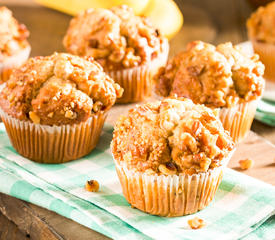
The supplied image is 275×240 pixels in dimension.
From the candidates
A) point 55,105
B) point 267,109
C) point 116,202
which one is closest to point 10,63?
point 55,105

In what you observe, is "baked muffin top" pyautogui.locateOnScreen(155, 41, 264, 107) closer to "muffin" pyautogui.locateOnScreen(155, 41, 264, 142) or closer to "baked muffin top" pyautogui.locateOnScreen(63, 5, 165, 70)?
"muffin" pyautogui.locateOnScreen(155, 41, 264, 142)

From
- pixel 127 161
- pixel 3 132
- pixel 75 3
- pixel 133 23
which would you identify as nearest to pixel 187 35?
pixel 75 3

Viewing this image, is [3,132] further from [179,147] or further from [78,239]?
[179,147]

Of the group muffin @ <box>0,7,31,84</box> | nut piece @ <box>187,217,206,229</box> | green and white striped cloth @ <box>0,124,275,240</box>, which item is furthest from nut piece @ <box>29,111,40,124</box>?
muffin @ <box>0,7,31,84</box>

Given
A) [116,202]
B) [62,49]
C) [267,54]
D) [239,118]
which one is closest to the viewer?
[116,202]

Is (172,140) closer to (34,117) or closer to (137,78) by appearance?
(34,117)

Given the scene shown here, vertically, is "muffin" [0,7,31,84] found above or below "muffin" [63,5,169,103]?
below
